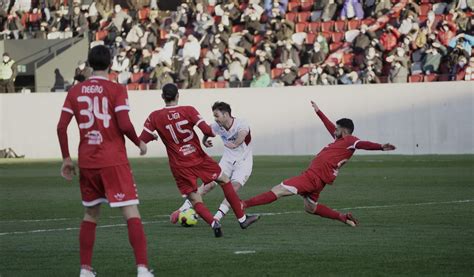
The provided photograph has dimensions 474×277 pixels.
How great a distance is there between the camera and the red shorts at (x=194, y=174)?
13.6 m

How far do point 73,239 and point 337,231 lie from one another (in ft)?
10.4

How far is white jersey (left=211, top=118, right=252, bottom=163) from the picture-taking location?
15.3m

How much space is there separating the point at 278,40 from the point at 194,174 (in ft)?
72.9

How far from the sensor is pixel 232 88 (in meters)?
33.6

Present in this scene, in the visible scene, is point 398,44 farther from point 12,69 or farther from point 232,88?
point 12,69

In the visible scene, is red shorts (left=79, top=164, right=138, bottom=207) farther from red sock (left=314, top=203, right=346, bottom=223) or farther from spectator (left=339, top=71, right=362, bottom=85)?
spectator (left=339, top=71, right=362, bottom=85)

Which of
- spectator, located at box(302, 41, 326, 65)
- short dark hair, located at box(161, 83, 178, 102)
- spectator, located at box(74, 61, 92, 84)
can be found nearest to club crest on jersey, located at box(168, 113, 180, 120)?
short dark hair, located at box(161, 83, 178, 102)

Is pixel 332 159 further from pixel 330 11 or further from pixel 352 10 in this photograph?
pixel 330 11

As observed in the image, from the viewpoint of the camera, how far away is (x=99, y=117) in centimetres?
973

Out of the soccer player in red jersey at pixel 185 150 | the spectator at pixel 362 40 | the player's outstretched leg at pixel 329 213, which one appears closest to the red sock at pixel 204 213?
the soccer player in red jersey at pixel 185 150

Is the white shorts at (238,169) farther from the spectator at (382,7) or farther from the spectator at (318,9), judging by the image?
the spectator at (318,9)

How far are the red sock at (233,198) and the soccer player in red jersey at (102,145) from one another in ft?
13.5

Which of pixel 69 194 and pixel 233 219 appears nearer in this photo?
pixel 233 219

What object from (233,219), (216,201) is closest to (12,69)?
(216,201)
